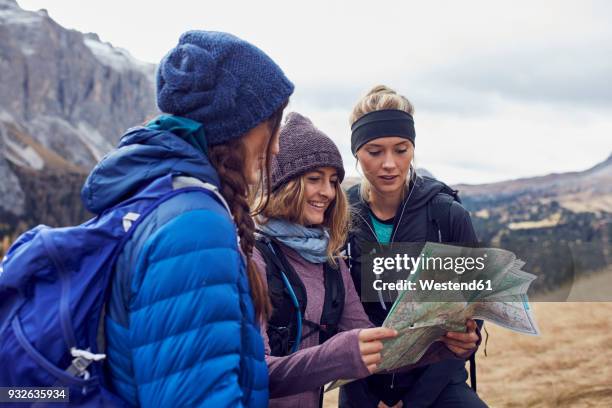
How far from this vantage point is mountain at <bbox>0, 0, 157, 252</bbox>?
51.3 meters

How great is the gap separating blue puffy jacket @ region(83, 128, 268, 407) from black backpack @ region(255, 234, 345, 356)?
96cm

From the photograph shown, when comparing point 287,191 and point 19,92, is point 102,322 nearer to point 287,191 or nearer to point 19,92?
point 287,191

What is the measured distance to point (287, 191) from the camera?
9.14 ft

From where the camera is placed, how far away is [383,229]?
330cm

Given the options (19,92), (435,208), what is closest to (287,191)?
(435,208)

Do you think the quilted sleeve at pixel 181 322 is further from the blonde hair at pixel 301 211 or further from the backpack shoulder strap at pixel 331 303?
the blonde hair at pixel 301 211

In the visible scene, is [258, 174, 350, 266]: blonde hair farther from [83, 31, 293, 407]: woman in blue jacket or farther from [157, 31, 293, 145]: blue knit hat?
[157, 31, 293, 145]: blue knit hat

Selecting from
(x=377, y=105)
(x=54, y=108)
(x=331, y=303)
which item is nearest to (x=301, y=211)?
(x=331, y=303)

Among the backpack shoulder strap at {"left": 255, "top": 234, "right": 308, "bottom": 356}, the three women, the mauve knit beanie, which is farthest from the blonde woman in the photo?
the three women

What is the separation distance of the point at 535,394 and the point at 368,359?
5.40 meters

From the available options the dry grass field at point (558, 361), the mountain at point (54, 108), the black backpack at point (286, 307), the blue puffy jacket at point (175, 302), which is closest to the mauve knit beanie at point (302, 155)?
the black backpack at point (286, 307)

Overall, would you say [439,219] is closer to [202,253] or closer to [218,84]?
[218,84]

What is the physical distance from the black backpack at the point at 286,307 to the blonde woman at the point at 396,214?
1.75 feet

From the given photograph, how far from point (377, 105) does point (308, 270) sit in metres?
1.25
